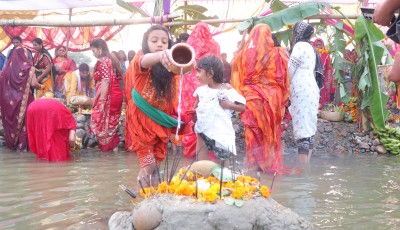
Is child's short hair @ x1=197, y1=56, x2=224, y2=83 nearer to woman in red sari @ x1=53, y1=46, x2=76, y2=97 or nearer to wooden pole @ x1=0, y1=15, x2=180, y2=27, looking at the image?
wooden pole @ x1=0, y1=15, x2=180, y2=27

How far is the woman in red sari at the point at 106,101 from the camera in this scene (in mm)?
8070

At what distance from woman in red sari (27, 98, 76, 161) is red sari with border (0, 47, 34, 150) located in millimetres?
1474

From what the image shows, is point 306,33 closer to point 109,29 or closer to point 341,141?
point 341,141

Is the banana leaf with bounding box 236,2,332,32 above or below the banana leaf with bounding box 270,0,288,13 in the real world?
below

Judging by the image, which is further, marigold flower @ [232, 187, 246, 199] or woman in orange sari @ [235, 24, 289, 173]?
woman in orange sari @ [235, 24, 289, 173]

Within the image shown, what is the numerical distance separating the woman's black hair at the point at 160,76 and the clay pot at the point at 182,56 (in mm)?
719

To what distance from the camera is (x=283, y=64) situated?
5.96 m

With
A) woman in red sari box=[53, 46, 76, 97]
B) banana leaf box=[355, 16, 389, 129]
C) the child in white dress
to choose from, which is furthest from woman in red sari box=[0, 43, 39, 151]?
banana leaf box=[355, 16, 389, 129]

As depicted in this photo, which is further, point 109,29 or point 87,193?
point 109,29

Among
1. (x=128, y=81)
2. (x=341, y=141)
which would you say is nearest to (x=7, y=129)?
(x=128, y=81)

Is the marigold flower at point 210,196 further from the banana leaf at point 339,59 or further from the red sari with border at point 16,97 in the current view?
the banana leaf at point 339,59

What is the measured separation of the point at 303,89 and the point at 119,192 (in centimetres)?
287

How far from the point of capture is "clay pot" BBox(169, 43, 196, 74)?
10.7 ft

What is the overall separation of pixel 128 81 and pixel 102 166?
261 centimetres
